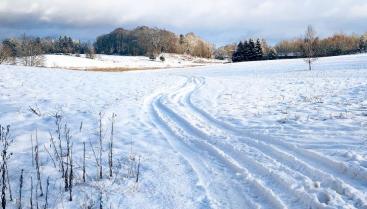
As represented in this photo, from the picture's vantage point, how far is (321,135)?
10.1 metres

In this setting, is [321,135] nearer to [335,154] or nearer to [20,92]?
[335,154]

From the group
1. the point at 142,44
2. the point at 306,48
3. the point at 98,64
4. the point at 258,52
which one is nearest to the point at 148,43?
the point at 142,44

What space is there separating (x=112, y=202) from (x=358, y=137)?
588cm

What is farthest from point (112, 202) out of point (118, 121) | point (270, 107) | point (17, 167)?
point (270, 107)

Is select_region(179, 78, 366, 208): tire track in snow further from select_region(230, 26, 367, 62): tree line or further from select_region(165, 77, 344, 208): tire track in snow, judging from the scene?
select_region(230, 26, 367, 62): tree line

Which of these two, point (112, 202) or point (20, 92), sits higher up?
point (20, 92)

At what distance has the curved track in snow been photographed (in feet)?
20.5

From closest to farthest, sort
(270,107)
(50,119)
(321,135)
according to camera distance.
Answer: (321,135) → (50,119) → (270,107)

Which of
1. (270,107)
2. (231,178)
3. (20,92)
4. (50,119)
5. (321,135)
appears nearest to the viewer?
(231,178)

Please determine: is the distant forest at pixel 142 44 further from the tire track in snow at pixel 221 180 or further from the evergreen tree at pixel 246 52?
the tire track in snow at pixel 221 180

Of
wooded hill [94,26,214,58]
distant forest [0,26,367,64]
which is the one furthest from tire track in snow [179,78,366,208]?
wooded hill [94,26,214,58]

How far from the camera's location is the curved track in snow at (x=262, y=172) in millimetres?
6254

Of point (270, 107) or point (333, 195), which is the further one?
point (270, 107)

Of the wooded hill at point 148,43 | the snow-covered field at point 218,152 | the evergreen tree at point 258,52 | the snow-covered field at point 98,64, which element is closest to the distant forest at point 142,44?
the wooded hill at point 148,43
